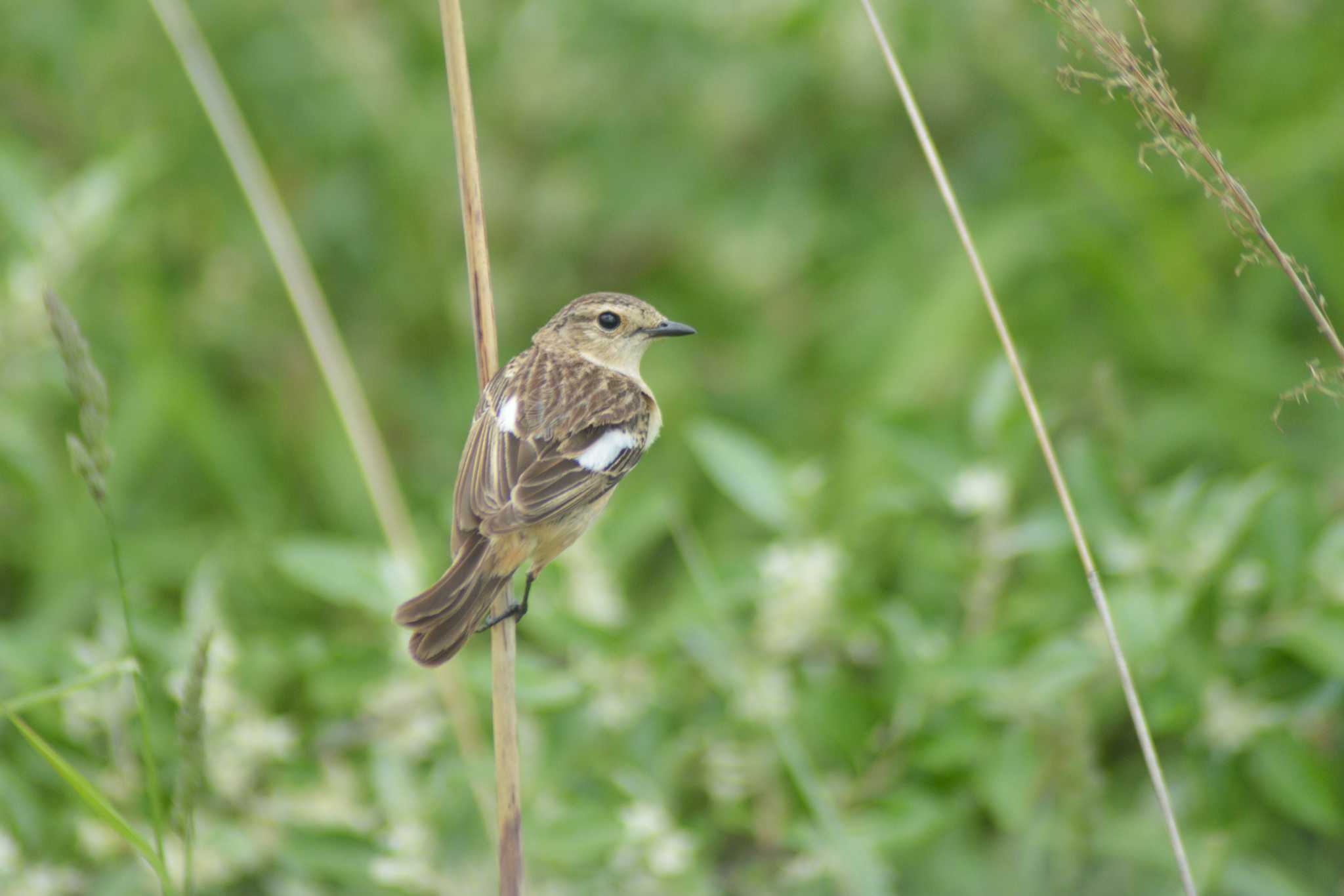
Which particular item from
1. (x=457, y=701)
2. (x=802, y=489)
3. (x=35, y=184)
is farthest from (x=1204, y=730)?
(x=35, y=184)

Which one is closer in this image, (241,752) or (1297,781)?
(1297,781)

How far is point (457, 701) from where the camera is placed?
2150 mm

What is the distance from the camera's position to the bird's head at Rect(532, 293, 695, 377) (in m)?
1.51

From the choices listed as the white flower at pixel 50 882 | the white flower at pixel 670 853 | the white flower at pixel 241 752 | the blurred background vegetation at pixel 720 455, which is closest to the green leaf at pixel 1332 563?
the blurred background vegetation at pixel 720 455

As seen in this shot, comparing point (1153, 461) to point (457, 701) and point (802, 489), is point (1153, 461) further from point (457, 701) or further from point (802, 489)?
point (457, 701)

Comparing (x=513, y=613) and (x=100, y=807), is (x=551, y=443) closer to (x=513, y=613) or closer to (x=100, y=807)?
(x=513, y=613)

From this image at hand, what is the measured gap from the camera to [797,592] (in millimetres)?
2537

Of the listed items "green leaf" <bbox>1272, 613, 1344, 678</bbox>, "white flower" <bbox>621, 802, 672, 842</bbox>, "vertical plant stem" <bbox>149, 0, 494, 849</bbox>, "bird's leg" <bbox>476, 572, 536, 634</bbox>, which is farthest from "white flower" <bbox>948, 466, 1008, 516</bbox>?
"bird's leg" <bbox>476, 572, 536, 634</bbox>

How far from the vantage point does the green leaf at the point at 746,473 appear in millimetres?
2627

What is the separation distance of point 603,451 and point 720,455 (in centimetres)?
125

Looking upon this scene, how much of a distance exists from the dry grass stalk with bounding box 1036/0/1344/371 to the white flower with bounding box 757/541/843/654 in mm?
1325

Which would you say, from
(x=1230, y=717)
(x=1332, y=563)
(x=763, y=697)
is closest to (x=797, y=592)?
(x=763, y=697)

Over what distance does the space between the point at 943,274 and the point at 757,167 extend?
0.81 metres

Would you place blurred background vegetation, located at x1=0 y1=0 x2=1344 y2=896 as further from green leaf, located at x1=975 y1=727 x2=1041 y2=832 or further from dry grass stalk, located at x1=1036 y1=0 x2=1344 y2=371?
dry grass stalk, located at x1=1036 y1=0 x2=1344 y2=371
